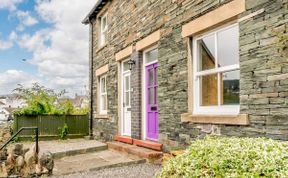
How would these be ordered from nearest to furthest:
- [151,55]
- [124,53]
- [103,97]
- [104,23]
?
[151,55] → [124,53] → [103,97] → [104,23]

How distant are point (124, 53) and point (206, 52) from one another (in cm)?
444

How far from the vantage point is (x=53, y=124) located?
15.8 meters

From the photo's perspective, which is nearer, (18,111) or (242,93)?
(242,93)

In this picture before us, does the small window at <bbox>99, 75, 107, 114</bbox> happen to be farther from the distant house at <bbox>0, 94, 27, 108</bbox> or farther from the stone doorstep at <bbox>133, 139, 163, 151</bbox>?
the distant house at <bbox>0, 94, 27, 108</bbox>

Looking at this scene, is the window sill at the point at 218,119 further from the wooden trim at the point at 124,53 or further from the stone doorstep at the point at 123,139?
the wooden trim at the point at 124,53

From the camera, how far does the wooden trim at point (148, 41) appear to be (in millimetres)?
8492

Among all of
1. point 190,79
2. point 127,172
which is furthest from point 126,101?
point 190,79

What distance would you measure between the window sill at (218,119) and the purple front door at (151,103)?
6.37 feet

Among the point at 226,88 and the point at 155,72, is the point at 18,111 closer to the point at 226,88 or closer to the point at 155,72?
the point at 155,72

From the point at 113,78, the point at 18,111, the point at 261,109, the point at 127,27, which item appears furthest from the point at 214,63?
the point at 18,111

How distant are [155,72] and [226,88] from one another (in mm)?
3191

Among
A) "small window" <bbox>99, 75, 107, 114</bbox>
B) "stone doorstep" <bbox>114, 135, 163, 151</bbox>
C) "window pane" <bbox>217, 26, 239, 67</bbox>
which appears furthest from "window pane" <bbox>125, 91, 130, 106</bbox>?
"window pane" <bbox>217, 26, 239, 67</bbox>

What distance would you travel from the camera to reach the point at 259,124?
5.14m

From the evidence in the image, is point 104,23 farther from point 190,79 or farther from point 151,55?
point 190,79
